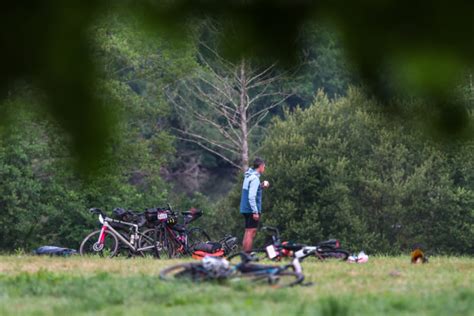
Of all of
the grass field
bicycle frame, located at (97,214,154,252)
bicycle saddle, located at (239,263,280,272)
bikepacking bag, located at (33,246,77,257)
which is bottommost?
the grass field

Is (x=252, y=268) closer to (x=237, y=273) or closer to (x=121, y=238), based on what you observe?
(x=237, y=273)

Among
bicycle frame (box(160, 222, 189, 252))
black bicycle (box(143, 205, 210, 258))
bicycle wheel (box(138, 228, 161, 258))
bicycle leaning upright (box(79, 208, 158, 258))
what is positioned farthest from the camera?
bicycle frame (box(160, 222, 189, 252))

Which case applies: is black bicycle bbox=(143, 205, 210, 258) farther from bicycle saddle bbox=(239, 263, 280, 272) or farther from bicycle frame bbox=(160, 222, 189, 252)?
bicycle saddle bbox=(239, 263, 280, 272)

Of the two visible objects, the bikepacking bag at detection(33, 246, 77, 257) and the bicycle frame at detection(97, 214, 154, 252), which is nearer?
the bikepacking bag at detection(33, 246, 77, 257)

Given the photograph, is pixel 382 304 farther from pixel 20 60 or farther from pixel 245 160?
pixel 245 160

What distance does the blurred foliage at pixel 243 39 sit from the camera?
6.66ft

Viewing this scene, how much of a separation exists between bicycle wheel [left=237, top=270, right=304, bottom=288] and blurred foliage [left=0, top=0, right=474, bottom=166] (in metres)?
6.48

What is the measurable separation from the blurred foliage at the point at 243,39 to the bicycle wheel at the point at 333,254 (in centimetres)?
1102

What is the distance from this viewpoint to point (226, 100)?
70.5 ft

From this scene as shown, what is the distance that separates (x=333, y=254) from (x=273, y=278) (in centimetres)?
485

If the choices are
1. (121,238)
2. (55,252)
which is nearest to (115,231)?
(121,238)

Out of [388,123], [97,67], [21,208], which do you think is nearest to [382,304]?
[388,123]

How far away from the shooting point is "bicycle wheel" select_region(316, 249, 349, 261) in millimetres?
13261

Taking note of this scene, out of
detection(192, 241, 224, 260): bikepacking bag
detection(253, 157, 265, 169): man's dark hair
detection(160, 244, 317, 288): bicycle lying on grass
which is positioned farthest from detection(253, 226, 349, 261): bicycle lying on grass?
detection(160, 244, 317, 288): bicycle lying on grass
